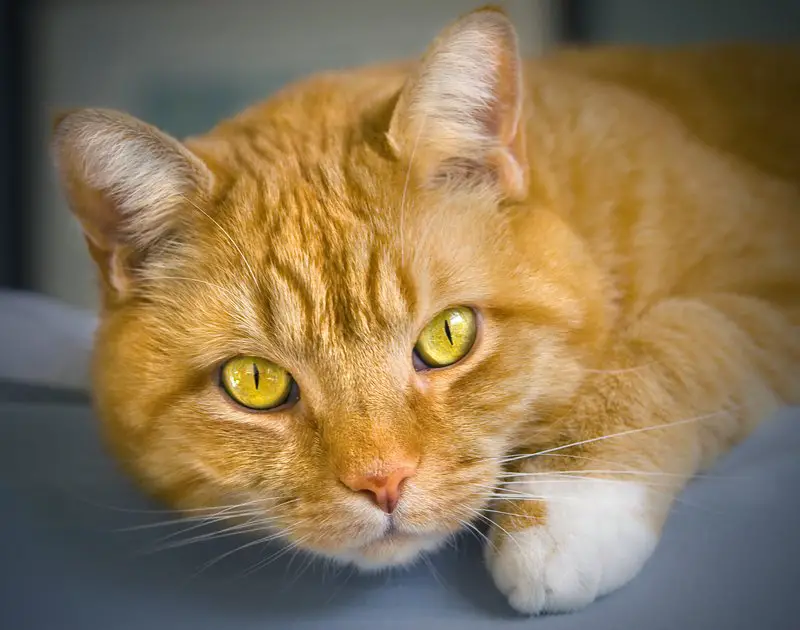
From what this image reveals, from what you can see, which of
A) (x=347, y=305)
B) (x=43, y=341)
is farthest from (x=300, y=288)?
(x=43, y=341)

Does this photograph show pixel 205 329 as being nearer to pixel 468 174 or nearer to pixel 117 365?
pixel 117 365

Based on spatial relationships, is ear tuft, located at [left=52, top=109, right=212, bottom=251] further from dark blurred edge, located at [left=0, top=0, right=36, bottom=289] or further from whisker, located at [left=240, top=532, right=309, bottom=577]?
dark blurred edge, located at [left=0, top=0, right=36, bottom=289]

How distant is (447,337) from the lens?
1.00 metres

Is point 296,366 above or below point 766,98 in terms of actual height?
below

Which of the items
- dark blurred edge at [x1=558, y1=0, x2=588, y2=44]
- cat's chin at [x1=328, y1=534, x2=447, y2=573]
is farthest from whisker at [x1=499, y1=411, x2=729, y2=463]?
dark blurred edge at [x1=558, y1=0, x2=588, y2=44]

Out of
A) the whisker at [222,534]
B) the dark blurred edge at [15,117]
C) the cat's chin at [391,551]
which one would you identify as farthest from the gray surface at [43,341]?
the cat's chin at [391,551]

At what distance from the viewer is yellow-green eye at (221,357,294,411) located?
38.7 inches

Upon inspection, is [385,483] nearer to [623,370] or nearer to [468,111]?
[623,370]

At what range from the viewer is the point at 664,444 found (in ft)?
3.26

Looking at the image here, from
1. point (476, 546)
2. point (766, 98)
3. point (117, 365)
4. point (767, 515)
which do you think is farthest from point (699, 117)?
point (117, 365)

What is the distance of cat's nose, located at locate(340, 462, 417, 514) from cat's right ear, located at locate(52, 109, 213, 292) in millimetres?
494

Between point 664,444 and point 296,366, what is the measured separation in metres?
0.52

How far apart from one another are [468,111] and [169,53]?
1.25m

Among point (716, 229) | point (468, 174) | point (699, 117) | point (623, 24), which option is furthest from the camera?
point (623, 24)
